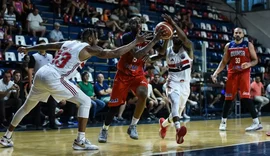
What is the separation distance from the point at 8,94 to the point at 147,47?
200 inches

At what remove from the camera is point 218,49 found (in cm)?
2056

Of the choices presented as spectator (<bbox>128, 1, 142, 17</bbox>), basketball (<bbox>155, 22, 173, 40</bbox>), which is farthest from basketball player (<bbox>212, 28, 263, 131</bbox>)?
spectator (<bbox>128, 1, 142, 17</bbox>)

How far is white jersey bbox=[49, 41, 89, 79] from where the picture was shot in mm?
5605

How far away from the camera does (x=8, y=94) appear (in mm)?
9977

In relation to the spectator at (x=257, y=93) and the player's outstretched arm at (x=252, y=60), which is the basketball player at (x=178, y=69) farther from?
the spectator at (x=257, y=93)

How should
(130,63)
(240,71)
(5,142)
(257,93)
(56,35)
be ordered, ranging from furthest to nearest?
1. (257,93)
2. (56,35)
3. (240,71)
4. (130,63)
5. (5,142)

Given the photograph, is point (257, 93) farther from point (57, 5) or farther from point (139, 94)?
point (139, 94)

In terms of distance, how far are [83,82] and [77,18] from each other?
18.0ft

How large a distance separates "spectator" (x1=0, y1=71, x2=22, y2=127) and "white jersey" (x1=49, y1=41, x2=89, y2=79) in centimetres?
443

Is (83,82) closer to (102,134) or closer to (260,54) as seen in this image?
(102,134)

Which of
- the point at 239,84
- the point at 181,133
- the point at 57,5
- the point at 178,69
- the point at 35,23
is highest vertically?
the point at 57,5

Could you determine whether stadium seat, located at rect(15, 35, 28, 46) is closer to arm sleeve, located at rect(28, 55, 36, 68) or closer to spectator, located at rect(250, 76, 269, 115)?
arm sleeve, located at rect(28, 55, 36, 68)

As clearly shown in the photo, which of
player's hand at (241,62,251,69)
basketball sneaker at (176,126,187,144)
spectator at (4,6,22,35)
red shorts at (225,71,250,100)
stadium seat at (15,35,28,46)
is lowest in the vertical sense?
basketball sneaker at (176,126,187,144)

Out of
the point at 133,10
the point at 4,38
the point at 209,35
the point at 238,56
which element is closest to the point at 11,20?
the point at 4,38
